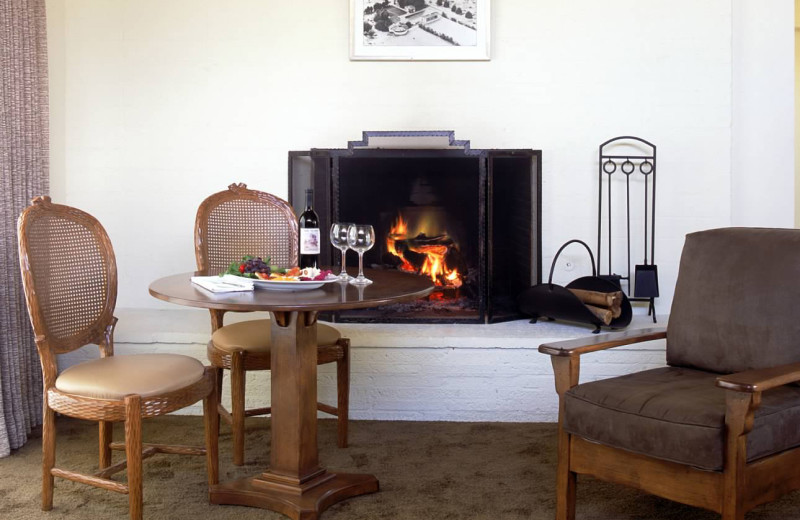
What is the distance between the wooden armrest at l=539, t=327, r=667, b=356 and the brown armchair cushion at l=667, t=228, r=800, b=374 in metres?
0.08

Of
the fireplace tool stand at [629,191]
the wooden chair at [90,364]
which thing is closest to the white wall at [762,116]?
the fireplace tool stand at [629,191]

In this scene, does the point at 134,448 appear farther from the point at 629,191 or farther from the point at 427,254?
the point at 629,191

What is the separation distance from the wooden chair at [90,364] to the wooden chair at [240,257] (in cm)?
31

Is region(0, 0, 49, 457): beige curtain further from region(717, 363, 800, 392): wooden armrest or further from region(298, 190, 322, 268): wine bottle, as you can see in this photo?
region(717, 363, 800, 392): wooden armrest

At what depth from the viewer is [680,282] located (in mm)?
2748

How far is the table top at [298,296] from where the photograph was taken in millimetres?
2184

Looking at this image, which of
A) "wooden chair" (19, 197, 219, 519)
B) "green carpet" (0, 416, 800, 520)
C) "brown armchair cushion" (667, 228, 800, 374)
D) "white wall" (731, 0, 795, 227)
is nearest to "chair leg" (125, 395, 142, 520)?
"wooden chair" (19, 197, 219, 519)

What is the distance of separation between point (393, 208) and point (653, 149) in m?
1.30

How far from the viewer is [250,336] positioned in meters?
3.10

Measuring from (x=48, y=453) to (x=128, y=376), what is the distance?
0.38m

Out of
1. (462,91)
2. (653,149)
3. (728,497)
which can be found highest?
(462,91)

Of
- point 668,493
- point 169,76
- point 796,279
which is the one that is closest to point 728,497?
point 668,493

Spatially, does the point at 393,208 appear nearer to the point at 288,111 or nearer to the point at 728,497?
the point at 288,111

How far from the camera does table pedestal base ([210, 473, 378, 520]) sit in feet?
8.39
